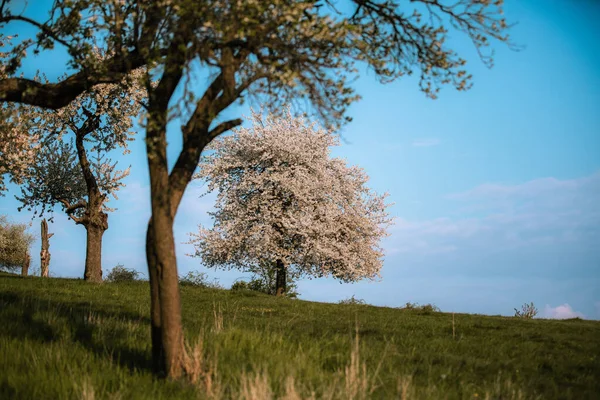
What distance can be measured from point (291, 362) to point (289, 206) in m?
23.7

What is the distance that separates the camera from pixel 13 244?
5462 centimetres

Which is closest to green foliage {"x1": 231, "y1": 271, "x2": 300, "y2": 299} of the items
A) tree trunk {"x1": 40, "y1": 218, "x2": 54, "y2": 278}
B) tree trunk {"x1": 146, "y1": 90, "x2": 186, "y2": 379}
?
tree trunk {"x1": 40, "y1": 218, "x2": 54, "y2": 278}

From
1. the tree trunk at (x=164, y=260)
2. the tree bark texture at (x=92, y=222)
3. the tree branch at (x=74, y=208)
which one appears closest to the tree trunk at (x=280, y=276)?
the tree bark texture at (x=92, y=222)

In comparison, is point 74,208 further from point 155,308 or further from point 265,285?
point 155,308

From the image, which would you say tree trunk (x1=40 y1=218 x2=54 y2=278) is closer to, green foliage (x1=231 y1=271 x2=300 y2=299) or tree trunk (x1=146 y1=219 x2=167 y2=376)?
green foliage (x1=231 y1=271 x2=300 y2=299)

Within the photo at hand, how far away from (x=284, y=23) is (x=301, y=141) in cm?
2532

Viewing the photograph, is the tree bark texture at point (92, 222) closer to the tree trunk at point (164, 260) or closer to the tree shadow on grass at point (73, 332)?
the tree shadow on grass at point (73, 332)

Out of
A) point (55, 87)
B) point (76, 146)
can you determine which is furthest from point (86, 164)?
point (55, 87)

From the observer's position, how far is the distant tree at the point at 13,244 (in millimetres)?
54031

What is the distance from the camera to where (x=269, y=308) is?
69.8ft

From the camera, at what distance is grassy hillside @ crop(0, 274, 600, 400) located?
24.9 ft

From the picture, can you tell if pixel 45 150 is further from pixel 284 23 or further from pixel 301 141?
pixel 284 23

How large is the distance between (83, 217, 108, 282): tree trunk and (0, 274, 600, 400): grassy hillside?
14.1 m

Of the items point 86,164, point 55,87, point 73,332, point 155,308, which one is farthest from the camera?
point 86,164
